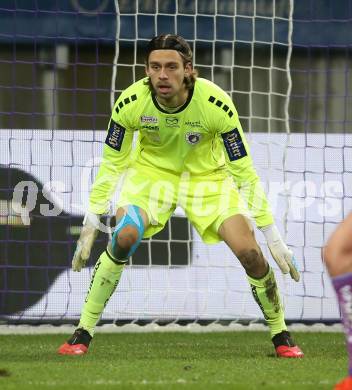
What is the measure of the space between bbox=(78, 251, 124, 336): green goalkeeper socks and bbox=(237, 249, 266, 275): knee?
2.44 feet

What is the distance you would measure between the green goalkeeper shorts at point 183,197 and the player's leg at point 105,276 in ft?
0.38

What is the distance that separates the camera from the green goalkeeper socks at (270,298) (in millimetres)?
6891

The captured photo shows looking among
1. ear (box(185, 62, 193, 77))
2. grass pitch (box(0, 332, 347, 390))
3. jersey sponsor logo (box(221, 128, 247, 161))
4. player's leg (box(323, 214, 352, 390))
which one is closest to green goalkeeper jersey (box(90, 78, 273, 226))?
jersey sponsor logo (box(221, 128, 247, 161))

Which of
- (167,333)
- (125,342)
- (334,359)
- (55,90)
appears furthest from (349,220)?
(55,90)

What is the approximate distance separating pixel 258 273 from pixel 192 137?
35.7 inches

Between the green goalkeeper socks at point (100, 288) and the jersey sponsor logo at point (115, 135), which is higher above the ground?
the jersey sponsor logo at point (115, 135)

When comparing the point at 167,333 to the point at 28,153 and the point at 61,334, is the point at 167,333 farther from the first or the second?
the point at 28,153

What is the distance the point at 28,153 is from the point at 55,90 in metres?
0.57

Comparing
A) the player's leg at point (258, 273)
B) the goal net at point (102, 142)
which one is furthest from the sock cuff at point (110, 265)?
the goal net at point (102, 142)

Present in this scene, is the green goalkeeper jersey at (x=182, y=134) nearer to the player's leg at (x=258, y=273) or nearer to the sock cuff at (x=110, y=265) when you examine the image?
the player's leg at (x=258, y=273)

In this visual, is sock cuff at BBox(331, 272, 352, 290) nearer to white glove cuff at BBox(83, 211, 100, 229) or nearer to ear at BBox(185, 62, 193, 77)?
ear at BBox(185, 62, 193, 77)

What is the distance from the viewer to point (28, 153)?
9031 mm

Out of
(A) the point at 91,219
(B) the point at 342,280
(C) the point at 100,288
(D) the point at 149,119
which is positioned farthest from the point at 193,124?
(B) the point at 342,280

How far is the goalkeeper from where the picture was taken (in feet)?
22.1
